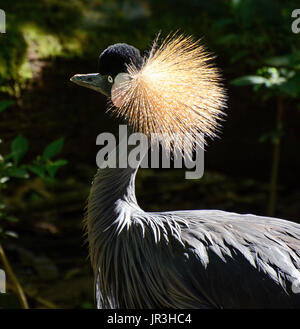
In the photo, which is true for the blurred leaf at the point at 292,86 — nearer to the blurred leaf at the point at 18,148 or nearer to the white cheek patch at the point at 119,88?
the white cheek patch at the point at 119,88

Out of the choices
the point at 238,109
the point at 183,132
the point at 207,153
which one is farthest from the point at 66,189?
the point at 183,132

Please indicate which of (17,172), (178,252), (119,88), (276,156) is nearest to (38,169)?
(17,172)

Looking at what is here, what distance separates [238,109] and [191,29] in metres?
0.43

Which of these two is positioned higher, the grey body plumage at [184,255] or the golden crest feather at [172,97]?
the golden crest feather at [172,97]

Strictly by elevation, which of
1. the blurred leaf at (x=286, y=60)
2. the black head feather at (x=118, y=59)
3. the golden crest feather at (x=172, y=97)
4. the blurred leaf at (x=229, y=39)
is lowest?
the golden crest feather at (x=172, y=97)

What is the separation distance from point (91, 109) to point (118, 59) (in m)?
0.80

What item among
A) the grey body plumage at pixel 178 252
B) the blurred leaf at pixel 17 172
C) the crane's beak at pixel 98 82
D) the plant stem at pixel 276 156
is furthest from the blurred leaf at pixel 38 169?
the plant stem at pixel 276 156

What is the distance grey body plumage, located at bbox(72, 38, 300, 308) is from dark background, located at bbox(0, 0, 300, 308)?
365 millimetres

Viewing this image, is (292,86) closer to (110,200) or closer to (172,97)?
(172,97)

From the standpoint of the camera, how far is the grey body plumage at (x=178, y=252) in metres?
1.36

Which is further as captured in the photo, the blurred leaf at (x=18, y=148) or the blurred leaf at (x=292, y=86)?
the blurred leaf at (x=292, y=86)

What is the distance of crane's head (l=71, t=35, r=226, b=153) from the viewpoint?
145 centimetres

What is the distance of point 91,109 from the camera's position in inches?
86.8
